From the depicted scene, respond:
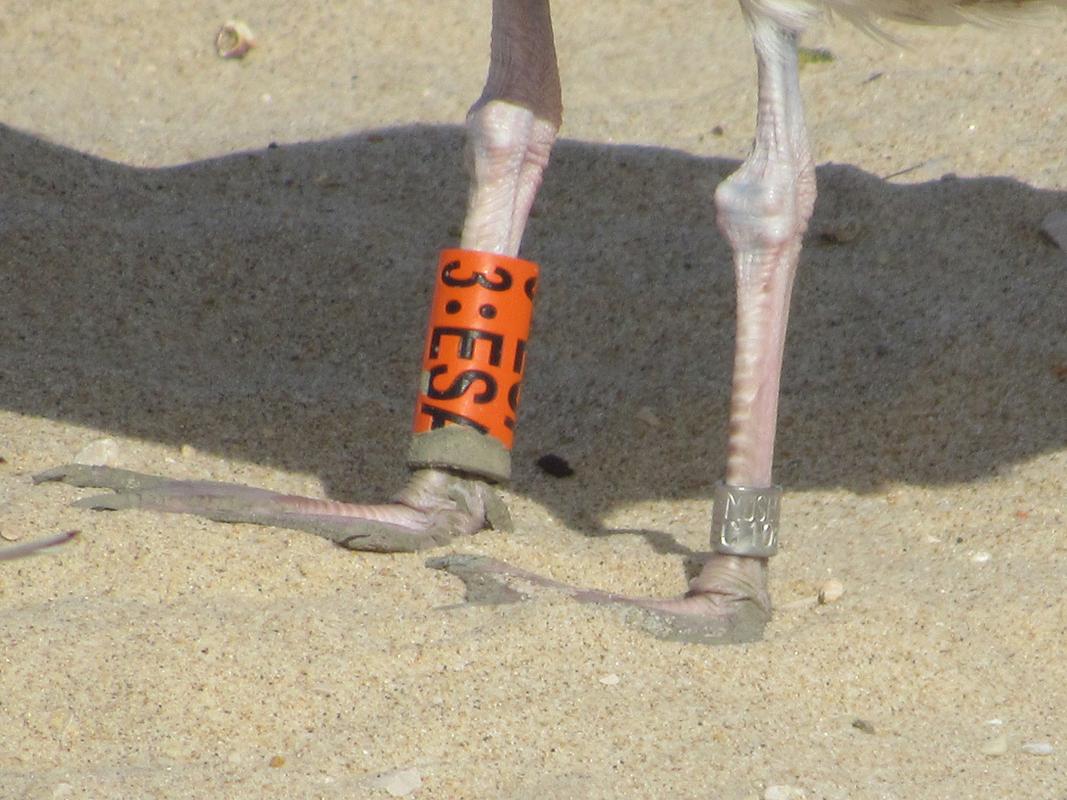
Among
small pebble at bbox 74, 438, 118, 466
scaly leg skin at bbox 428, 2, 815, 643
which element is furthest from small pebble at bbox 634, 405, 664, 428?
small pebble at bbox 74, 438, 118, 466

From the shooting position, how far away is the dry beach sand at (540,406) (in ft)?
8.82

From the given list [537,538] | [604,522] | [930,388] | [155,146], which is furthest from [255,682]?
[155,146]

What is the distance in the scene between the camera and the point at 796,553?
351cm

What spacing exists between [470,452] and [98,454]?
907 millimetres

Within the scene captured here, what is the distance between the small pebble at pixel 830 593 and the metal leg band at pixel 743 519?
0.17m

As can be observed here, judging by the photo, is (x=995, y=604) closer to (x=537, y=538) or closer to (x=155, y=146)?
(x=537, y=538)

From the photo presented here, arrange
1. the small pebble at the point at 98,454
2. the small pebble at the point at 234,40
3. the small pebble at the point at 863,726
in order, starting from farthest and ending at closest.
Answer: the small pebble at the point at 234,40 < the small pebble at the point at 98,454 < the small pebble at the point at 863,726

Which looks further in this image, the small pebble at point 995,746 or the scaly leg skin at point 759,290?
the scaly leg skin at point 759,290

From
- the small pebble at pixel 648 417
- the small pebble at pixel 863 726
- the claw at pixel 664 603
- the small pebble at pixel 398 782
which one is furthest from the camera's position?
the small pebble at pixel 648 417

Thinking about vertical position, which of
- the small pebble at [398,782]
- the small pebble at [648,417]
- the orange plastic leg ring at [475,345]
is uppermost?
the orange plastic leg ring at [475,345]

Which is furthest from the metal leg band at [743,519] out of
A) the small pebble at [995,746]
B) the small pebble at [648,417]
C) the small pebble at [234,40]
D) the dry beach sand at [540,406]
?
the small pebble at [234,40]

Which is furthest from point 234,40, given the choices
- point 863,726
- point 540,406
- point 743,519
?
point 863,726

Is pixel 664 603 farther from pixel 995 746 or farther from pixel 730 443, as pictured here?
pixel 995 746

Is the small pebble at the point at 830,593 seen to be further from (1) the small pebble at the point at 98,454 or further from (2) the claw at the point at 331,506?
(1) the small pebble at the point at 98,454
